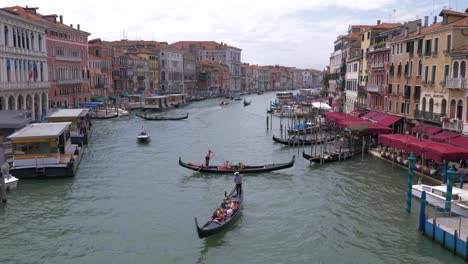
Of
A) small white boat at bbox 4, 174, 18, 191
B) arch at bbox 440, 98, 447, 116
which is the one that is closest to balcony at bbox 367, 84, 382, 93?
arch at bbox 440, 98, 447, 116

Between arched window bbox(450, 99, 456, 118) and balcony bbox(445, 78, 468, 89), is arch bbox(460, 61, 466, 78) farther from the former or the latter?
arched window bbox(450, 99, 456, 118)

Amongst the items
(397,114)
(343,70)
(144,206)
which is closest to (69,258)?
(144,206)

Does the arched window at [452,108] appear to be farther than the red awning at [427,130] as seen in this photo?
No

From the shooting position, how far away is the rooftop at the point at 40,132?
1783 cm

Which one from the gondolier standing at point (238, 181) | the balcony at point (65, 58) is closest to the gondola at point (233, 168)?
the gondolier standing at point (238, 181)

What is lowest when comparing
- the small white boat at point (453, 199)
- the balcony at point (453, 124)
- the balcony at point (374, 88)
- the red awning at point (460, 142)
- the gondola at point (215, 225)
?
the gondola at point (215, 225)

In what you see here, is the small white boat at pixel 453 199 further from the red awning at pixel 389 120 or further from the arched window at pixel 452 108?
the red awning at pixel 389 120

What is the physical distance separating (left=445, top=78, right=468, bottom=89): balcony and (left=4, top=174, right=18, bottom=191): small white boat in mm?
18147

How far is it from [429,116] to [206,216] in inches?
528

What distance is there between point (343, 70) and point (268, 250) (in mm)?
32732

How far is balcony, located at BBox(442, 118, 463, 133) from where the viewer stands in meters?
19.3

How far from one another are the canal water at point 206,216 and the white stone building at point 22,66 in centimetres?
1002

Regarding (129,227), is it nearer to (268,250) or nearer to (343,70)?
(268,250)

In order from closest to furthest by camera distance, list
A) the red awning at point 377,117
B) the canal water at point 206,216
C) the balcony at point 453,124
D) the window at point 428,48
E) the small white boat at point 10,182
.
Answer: the canal water at point 206,216 < the small white boat at point 10,182 < the balcony at point 453,124 < the window at point 428,48 < the red awning at point 377,117
